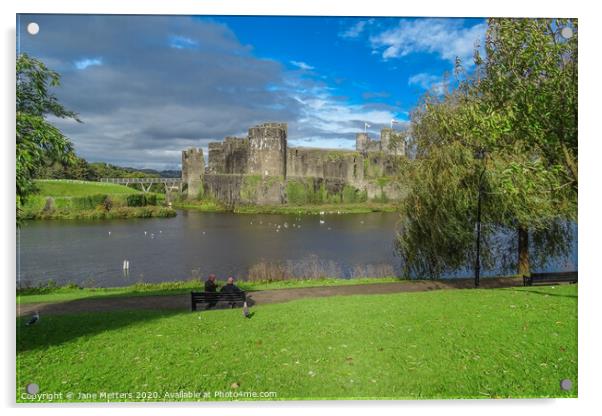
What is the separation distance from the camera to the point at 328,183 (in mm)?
36531

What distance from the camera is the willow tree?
6164mm

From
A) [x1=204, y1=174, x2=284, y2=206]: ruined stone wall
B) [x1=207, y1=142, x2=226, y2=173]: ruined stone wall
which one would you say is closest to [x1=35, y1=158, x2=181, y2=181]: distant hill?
[x1=204, y1=174, x2=284, y2=206]: ruined stone wall

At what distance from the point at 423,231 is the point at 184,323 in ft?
23.6

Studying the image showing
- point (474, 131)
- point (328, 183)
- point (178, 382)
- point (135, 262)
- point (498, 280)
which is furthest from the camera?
point (328, 183)

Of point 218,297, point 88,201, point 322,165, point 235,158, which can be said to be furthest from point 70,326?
point 322,165

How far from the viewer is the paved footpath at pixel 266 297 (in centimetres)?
775

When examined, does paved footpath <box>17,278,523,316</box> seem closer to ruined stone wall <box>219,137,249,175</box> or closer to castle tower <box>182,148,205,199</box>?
castle tower <box>182,148,205,199</box>

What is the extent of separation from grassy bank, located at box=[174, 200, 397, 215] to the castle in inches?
20.9

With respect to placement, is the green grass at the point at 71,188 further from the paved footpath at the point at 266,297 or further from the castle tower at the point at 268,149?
the castle tower at the point at 268,149

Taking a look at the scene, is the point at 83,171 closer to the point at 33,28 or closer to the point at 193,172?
the point at 33,28

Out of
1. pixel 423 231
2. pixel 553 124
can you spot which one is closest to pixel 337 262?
pixel 423 231

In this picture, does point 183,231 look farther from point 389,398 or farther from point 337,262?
point 389,398

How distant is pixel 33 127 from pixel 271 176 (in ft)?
79.3

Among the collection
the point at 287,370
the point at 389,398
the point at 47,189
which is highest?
the point at 47,189
